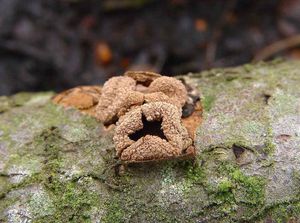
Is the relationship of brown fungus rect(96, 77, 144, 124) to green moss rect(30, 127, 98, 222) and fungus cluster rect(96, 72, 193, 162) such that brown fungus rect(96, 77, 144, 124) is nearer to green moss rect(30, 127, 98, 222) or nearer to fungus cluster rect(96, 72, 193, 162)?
fungus cluster rect(96, 72, 193, 162)

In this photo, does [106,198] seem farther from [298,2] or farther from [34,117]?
[298,2]

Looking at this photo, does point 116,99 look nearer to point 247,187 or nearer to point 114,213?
point 114,213

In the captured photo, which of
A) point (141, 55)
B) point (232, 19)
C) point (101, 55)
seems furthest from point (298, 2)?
point (101, 55)

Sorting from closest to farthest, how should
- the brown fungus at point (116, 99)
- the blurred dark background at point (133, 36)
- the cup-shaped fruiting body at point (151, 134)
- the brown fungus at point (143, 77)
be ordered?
the cup-shaped fruiting body at point (151, 134)
the brown fungus at point (116, 99)
the brown fungus at point (143, 77)
the blurred dark background at point (133, 36)

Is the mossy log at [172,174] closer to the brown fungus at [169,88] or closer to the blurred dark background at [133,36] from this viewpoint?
the brown fungus at [169,88]

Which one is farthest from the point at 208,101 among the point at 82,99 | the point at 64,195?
the point at 64,195

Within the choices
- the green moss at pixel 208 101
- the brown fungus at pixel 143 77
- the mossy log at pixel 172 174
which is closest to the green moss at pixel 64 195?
the mossy log at pixel 172 174
